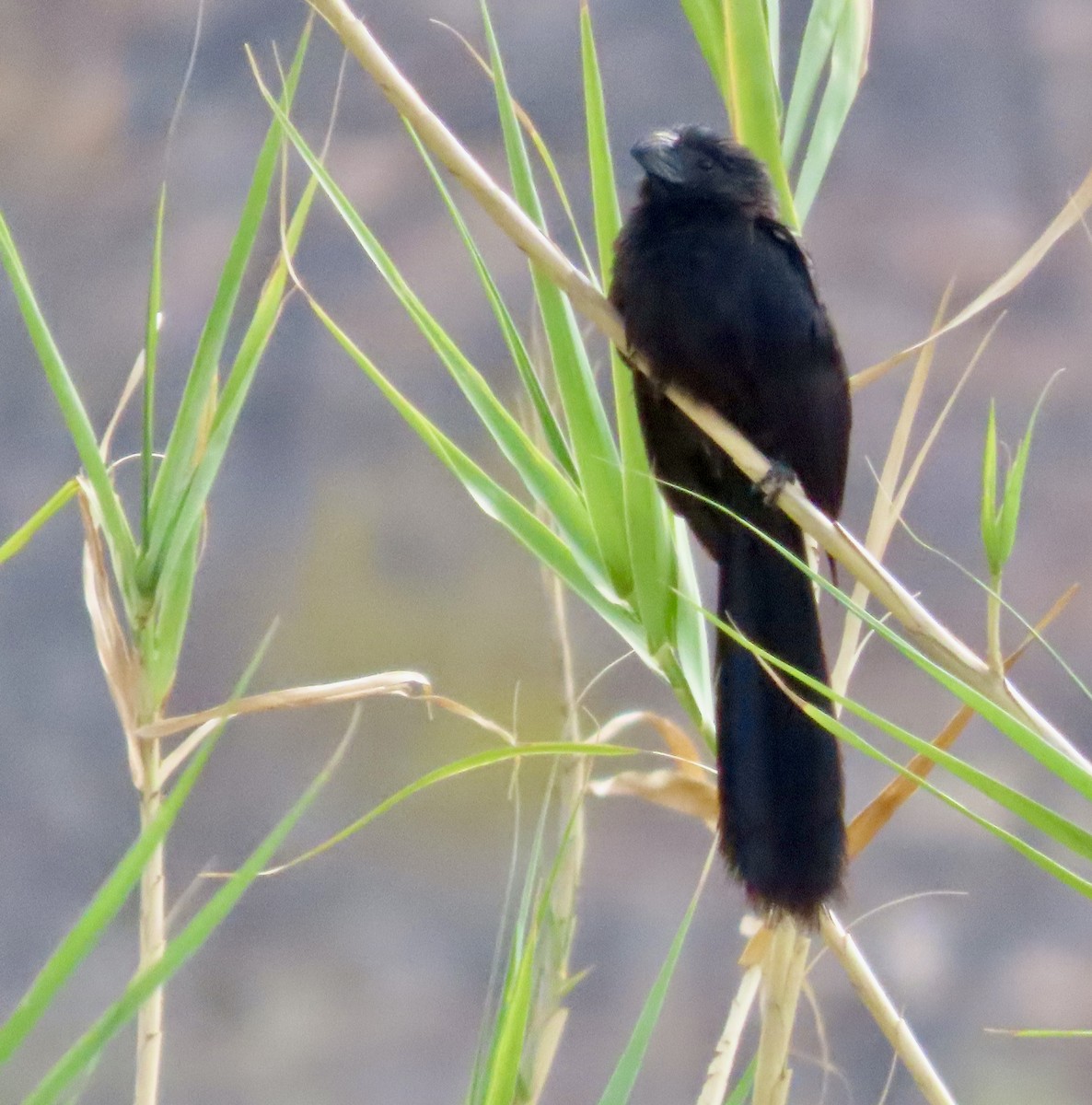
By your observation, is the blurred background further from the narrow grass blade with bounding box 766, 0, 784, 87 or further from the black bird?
the narrow grass blade with bounding box 766, 0, 784, 87

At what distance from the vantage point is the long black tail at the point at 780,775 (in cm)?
103

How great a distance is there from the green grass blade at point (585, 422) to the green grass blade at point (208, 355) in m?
0.18

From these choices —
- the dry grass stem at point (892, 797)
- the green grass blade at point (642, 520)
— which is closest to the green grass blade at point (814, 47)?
the green grass blade at point (642, 520)

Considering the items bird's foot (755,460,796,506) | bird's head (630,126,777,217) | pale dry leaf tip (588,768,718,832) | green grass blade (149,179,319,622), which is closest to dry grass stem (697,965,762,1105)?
pale dry leaf tip (588,768,718,832)

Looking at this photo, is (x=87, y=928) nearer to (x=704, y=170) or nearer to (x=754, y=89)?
(x=754, y=89)

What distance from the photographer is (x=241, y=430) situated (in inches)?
74.6

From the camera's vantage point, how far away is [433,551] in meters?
1.90

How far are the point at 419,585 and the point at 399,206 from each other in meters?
0.52

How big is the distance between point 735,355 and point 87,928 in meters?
0.96

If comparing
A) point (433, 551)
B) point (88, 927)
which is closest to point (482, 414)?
point (88, 927)

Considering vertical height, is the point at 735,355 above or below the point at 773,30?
below

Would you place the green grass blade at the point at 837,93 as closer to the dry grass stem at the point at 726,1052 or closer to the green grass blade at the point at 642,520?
the green grass blade at the point at 642,520

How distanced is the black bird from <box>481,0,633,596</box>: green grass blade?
29cm

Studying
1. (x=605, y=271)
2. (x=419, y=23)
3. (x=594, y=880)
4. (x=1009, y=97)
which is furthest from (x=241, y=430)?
(x=1009, y=97)
